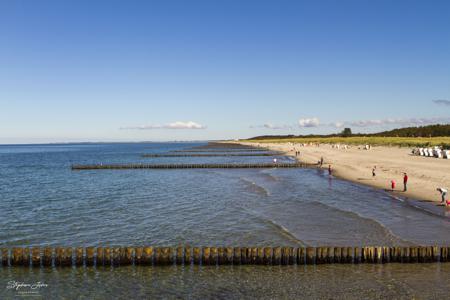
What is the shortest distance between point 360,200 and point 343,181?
15935 mm

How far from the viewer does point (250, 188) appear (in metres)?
48.5

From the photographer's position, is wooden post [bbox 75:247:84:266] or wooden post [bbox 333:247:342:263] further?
wooden post [bbox 75:247:84:266]

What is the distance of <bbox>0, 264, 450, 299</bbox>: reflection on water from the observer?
16.2 meters

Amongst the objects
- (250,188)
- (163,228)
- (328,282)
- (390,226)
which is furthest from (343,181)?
(328,282)

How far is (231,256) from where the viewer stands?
65.2ft

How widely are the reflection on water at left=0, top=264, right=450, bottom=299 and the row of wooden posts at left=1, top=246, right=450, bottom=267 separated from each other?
17.4 inches

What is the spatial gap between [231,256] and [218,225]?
8.18 metres

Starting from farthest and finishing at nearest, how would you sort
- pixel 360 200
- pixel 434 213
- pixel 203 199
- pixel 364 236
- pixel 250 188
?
pixel 250 188
pixel 203 199
pixel 360 200
pixel 434 213
pixel 364 236

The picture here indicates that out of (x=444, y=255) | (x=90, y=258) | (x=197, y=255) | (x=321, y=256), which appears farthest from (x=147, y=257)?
(x=444, y=255)

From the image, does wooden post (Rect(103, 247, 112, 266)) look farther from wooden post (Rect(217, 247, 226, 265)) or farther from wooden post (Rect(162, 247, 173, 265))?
wooden post (Rect(217, 247, 226, 265))

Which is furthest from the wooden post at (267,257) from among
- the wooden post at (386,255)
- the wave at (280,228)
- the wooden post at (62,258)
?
the wooden post at (62,258)

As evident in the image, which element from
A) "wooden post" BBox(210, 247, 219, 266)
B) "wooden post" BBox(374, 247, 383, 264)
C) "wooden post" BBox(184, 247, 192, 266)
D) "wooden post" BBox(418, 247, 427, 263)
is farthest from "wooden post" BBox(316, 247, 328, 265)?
"wooden post" BBox(184, 247, 192, 266)

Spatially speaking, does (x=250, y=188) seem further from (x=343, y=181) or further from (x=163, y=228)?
(x=163, y=228)

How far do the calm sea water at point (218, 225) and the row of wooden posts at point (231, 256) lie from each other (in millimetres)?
569
